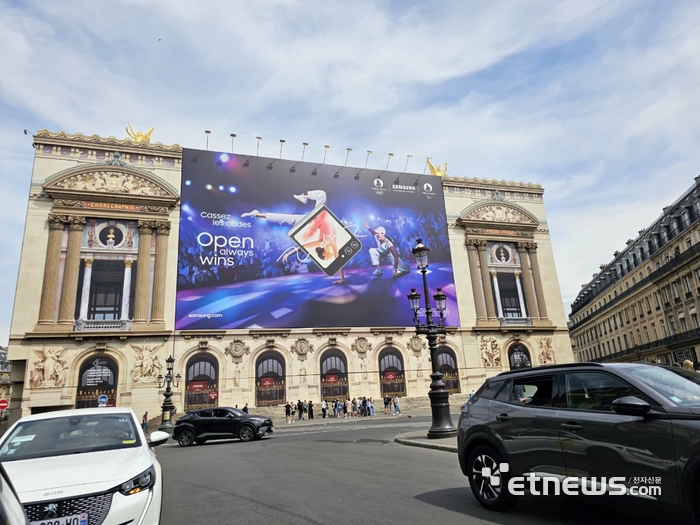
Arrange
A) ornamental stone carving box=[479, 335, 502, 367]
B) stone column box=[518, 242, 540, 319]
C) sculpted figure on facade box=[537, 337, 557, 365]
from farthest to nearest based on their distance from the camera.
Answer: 1. stone column box=[518, 242, 540, 319]
2. sculpted figure on facade box=[537, 337, 557, 365]
3. ornamental stone carving box=[479, 335, 502, 367]

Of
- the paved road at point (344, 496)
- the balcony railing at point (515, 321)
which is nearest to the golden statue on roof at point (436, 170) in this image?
the balcony railing at point (515, 321)

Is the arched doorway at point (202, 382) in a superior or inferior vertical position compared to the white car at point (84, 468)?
superior

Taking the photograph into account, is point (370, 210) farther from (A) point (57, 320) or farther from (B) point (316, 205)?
(A) point (57, 320)

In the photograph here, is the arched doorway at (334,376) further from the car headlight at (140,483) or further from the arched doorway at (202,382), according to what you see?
the car headlight at (140,483)

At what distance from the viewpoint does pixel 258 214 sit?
37.8 meters

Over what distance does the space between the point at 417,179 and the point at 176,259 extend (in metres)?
21.9

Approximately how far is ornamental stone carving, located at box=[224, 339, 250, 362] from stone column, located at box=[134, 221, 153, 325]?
235 inches

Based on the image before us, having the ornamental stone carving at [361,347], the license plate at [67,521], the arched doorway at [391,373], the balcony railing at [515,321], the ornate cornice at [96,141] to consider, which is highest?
the ornate cornice at [96,141]

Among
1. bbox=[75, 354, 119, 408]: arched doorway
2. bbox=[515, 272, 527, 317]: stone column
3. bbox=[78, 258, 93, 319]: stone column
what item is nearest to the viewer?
bbox=[75, 354, 119, 408]: arched doorway

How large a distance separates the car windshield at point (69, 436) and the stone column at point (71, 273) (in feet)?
97.4

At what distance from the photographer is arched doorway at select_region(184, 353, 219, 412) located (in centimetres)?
3253

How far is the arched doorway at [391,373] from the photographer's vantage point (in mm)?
36828

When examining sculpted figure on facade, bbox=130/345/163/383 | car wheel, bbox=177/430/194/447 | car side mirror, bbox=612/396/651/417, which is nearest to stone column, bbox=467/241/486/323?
sculpted figure on facade, bbox=130/345/163/383

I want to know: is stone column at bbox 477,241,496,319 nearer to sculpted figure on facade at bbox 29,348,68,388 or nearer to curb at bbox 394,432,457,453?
curb at bbox 394,432,457,453
